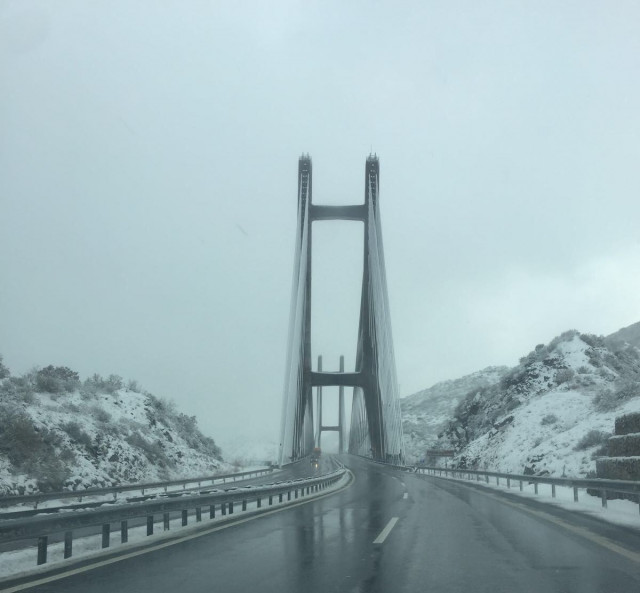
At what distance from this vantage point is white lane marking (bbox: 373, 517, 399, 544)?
1005 centimetres

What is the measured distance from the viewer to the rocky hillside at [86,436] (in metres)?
24.3

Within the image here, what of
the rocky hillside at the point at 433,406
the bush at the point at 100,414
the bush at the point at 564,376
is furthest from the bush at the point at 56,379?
the rocky hillside at the point at 433,406

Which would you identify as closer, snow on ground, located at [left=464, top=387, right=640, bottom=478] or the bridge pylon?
snow on ground, located at [left=464, top=387, right=640, bottom=478]

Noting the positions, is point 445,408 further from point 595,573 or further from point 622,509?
point 595,573

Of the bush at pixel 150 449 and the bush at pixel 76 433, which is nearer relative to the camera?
the bush at pixel 76 433

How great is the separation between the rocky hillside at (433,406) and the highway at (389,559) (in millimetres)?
75096

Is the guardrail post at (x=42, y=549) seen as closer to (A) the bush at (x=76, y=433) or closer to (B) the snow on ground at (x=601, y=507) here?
(B) the snow on ground at (x=601, y=507)

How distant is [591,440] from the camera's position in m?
28.2

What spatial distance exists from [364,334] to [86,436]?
3670 cm

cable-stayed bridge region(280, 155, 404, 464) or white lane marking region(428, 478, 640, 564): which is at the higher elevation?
cable-stayed bridge region(280, 155, 404, 464)

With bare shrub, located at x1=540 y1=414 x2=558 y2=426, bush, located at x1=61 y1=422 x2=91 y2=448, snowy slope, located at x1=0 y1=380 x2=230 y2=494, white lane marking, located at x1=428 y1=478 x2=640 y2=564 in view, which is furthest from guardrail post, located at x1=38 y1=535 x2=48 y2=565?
bare shrub, located at x1=540 y1=414 x2=558 y2=426

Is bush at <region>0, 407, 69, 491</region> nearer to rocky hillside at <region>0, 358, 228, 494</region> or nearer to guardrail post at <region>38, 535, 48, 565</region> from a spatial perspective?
rocky hillside at <region>0, 358, 228, 494</region>

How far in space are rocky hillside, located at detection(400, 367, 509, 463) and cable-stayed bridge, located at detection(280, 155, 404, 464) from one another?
24.7m

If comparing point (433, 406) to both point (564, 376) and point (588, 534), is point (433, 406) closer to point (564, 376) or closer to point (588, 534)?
point (564, 376)
